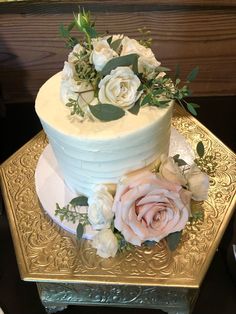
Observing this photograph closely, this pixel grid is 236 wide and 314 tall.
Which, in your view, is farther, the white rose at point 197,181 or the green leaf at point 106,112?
the white rose at point 197,181

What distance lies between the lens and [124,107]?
80 centimetres

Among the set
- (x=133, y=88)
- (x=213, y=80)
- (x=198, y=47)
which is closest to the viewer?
(x=133, y=88)

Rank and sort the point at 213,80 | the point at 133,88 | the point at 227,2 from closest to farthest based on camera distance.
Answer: the point at 133,88 < the point at 227,2 < the point at 213,80

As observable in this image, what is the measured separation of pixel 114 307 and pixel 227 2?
97 cm

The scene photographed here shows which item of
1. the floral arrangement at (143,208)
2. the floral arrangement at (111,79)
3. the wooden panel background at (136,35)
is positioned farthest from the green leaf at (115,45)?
the wooden panel background at (136,35)

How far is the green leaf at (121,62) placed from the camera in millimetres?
763

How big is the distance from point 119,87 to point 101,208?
0.76 feet

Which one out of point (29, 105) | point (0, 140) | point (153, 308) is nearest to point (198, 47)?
point (29, 105)

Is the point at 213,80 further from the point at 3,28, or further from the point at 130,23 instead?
the point at 3,28

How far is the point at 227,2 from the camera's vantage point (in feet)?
4.44

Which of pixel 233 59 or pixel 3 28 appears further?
pixel 233 59

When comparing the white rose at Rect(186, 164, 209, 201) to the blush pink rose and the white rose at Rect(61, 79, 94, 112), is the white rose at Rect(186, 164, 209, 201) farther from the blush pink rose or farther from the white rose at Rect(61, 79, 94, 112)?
the white rose at Rect(61, 79, 94, 112)

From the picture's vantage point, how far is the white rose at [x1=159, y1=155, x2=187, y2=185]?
2.67 ft

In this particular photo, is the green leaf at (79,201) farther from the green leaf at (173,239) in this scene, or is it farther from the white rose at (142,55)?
the white rose at (142,55)
